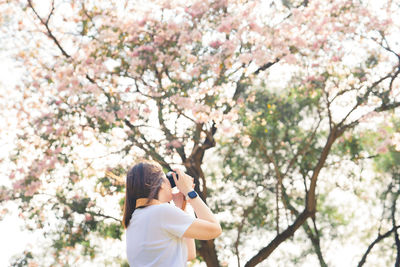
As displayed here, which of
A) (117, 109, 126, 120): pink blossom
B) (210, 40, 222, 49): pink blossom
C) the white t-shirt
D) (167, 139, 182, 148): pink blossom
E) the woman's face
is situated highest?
(210, 40, 222, 49): pink blossom

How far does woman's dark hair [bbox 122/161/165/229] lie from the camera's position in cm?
198

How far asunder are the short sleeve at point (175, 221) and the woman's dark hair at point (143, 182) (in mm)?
118

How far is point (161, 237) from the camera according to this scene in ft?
6.23

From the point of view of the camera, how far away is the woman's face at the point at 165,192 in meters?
2.01

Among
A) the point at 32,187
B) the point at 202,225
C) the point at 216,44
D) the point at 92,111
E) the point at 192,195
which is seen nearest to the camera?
the point at 202,225

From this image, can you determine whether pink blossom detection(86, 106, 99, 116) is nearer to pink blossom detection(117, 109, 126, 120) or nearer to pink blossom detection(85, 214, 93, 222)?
pink blossom detection(117, 109, 126, 120)

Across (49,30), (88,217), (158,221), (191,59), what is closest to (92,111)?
(191,59)

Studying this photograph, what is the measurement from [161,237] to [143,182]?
0.23 m

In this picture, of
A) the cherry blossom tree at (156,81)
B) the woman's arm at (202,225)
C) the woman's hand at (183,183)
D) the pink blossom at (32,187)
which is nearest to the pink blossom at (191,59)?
the cherry blossom tree at (156,81)

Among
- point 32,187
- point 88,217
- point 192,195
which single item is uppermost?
point 32,187

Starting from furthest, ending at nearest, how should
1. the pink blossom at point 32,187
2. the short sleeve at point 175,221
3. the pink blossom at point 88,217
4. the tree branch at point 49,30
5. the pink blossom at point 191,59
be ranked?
the pink blossom at point 88,217
the tree branch at point 49,30
the pink blossom at point 32,187
the pink blossom at point 191,59
the short sleeve at point 175,221

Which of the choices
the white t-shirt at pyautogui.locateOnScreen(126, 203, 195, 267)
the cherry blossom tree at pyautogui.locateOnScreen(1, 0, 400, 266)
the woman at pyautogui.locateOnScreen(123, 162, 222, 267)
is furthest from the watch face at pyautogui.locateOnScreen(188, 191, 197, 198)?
the cherry blossom tree at pyautogui.locateOnScreen(1, 0, 400, 266)

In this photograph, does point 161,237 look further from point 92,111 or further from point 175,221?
point 92,111

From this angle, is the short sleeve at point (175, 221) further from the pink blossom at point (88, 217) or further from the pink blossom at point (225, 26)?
the pink blossom at point (88, 217)
